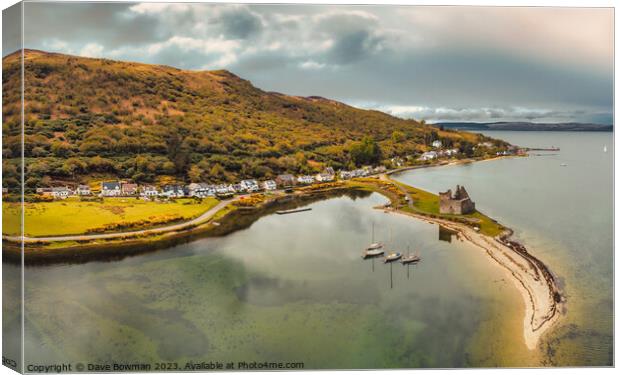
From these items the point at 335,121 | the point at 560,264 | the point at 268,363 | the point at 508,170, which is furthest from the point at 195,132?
the point at 560,264

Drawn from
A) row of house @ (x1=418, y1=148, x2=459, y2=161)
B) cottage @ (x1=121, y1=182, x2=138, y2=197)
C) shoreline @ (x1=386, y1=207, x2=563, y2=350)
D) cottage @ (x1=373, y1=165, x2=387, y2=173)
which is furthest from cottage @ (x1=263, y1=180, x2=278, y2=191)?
row of house @ (x1=418, y1=148, x2=459, y2=161)

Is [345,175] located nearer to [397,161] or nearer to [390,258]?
[397,161]

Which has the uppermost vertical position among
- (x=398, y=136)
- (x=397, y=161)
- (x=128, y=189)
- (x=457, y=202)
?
(x=398, y=136)

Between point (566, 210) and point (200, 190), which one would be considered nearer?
point (566, 210)

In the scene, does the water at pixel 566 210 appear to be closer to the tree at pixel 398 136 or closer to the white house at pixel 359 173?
the white house at pixel 359 173

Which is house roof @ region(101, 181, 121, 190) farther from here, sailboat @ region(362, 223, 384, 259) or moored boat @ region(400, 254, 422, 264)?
moored boat @ region(400, 254, 422, 264)

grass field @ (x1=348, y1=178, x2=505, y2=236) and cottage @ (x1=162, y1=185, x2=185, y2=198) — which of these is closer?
cottage @ (x1=162, y1=185, x2=185, y2=198)

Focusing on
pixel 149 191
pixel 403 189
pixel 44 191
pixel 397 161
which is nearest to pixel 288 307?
pixel 149 191
